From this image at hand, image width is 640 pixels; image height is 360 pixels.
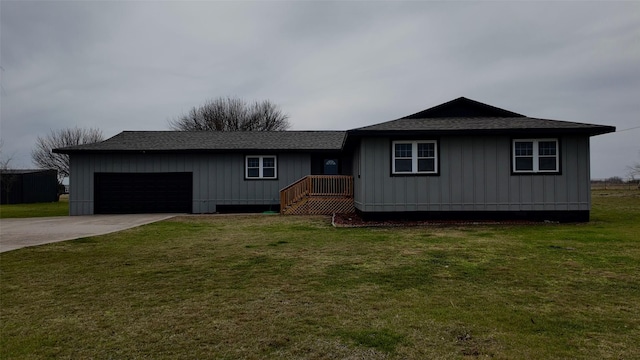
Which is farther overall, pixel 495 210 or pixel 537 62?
pixel 537 62

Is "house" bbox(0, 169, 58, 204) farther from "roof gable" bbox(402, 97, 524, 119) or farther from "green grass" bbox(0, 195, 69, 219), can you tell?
"roof gable" bbox(402, 97, 524, 119)

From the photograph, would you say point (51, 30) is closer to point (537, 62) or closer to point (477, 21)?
point (477, 21)

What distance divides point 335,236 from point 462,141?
19.4 feet

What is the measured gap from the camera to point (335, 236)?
9453 mm

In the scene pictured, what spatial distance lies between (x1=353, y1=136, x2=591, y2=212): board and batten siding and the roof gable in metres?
2.25

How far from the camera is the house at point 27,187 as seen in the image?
30172 mm

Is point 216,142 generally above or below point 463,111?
below

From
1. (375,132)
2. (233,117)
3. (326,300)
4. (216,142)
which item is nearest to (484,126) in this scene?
(375,132)

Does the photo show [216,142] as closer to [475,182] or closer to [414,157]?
[414,157]

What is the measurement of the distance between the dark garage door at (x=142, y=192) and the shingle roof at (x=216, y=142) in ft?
4.37

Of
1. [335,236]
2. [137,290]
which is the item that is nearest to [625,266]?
[335,236]

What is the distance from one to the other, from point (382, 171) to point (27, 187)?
3164 cm

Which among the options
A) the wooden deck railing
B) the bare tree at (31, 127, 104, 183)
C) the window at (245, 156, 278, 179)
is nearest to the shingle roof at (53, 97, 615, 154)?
the window at (245, 156, 278, 179)

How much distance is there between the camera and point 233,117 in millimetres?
41344
